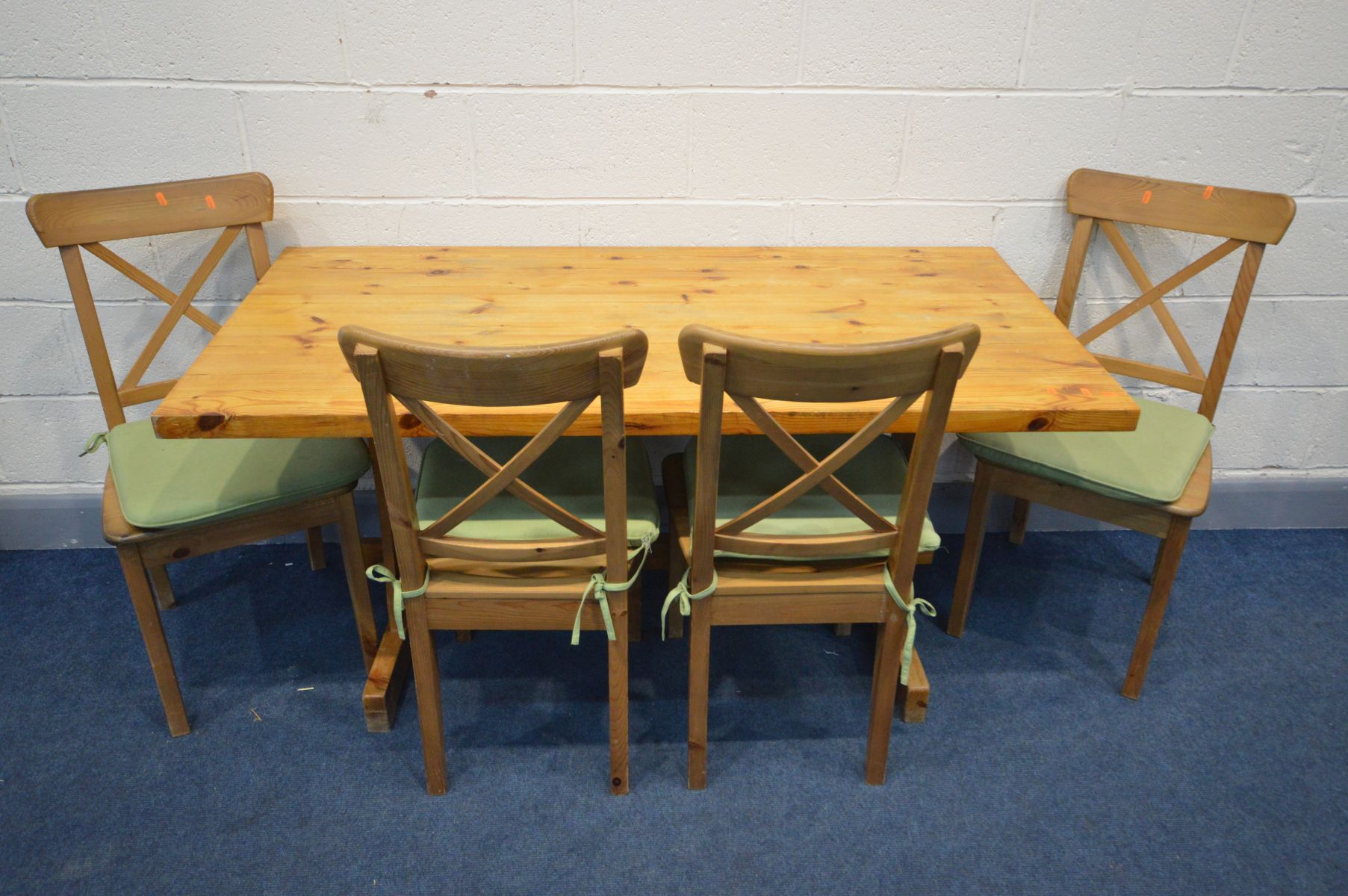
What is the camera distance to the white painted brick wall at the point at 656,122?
6.48 feet

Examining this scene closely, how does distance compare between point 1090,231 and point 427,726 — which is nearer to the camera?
point 427,726

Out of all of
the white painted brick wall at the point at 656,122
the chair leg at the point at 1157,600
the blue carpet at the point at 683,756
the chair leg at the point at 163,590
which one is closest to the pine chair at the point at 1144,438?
the chair leg at the point at 1157,600

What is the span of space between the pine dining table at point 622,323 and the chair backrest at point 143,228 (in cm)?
12

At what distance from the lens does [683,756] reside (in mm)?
1894

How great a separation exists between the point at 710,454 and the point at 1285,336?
5.77ft

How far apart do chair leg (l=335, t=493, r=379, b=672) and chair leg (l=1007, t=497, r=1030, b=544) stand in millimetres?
1623

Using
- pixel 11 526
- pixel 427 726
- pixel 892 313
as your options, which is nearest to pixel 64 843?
pixel 427 726

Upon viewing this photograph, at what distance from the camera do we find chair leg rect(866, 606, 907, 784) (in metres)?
1.69

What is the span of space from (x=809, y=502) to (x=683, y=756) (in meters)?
0.59

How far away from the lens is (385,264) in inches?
80.0

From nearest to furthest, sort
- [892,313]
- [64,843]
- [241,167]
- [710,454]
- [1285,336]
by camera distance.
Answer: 1. [710,454]
2. [64,843]
3. [892,313]
4. [241,167]
5. [1285,336]

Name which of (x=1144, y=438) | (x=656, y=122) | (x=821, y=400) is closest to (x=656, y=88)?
Answer: (x=656, y=122)

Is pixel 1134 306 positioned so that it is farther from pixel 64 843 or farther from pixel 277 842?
pixel 64 843

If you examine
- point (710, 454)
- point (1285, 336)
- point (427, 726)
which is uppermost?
point (710, 454)
